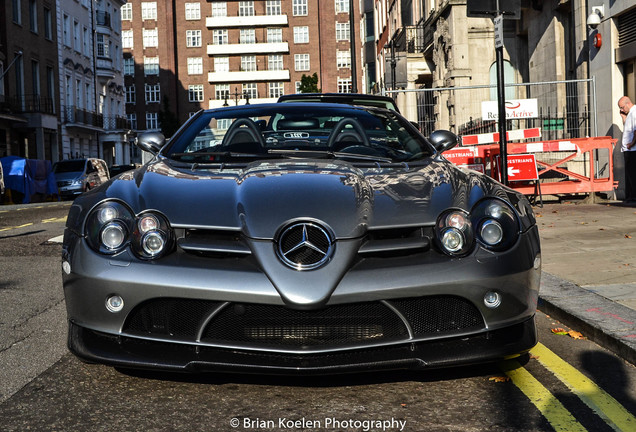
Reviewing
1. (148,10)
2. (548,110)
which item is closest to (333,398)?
(548,110)

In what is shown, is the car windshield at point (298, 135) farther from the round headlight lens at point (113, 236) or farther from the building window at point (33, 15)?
the building window at point (33, 15)

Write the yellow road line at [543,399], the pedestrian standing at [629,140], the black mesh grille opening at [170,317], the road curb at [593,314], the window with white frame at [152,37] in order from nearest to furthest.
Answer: the yellow road line at [543,399] < the black mesh grille opening at [170,317] < the road curb at [593,314] < the pedestrian standing at [629,140] < the window with white frame at [152,37]

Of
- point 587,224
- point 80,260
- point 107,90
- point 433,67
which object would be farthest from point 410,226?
point 107,90

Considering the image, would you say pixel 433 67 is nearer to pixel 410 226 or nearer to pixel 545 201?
pixel 545 201

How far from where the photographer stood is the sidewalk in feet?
15.8

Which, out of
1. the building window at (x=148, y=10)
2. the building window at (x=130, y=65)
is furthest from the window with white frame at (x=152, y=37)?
the building window at (x=130, y=65)

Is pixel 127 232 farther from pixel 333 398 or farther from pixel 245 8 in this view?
pixel 245 8

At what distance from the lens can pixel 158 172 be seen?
4.36 m

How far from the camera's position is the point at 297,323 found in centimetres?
339

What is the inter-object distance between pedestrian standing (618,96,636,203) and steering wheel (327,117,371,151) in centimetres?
928

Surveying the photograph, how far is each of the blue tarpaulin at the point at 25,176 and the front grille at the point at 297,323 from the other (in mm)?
27773

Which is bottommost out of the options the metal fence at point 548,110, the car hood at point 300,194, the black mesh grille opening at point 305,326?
the black mesh grille opening at point 305,326

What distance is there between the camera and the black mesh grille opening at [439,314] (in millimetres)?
3457

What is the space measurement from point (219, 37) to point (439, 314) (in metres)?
90.4
